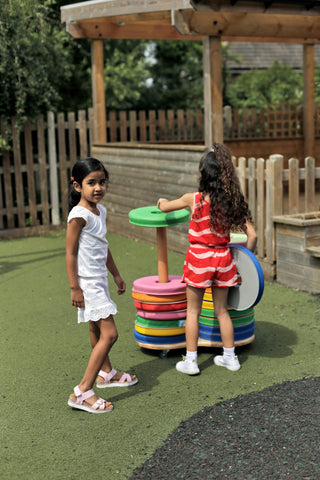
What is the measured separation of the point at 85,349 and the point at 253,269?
158 cm

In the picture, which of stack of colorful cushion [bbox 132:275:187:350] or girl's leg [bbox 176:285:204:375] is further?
stack of colorful cushion [bbox 132:275:187:350]

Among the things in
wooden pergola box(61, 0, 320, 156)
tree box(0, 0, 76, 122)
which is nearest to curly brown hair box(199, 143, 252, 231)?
wooden pergola box(61, 0, 320, 156)

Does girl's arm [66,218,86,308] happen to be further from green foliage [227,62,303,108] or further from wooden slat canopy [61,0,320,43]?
green foliage [227,62,303,108]

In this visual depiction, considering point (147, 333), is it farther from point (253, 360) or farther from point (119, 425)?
point (119, 425)

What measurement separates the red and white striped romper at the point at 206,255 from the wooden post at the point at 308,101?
332 inches

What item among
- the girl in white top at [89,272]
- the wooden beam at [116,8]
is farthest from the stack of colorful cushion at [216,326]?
the wooden beam at [116,8]

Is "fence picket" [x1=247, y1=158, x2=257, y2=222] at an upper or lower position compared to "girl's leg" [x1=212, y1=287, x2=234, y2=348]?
upper

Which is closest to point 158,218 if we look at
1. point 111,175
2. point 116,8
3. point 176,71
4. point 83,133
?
point 116,8

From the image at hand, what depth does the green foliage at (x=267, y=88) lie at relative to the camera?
18.6m

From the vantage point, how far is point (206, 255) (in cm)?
454

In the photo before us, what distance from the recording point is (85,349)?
17.1 ft

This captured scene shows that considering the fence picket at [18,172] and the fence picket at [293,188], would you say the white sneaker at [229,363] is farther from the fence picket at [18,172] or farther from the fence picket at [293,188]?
the fence picket at [18,172]

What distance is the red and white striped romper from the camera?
178 inches

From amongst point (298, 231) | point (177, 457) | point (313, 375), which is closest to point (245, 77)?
point (298, 231)
